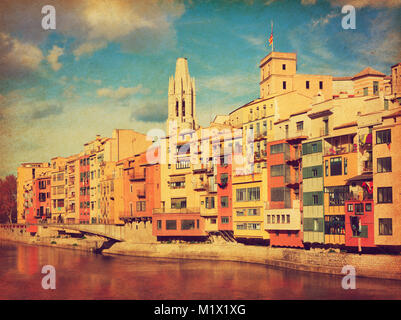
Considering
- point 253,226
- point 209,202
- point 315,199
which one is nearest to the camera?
point 315,199

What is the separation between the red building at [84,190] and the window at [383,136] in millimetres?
62971

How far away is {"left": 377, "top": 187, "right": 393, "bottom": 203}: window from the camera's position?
4581cm

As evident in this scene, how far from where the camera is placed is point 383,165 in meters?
46.7

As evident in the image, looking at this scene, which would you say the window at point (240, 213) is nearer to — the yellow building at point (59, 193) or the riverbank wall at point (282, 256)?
the riverbank wall at point (282, 256)

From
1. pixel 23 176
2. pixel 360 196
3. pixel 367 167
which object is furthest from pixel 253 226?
pixel 23 176

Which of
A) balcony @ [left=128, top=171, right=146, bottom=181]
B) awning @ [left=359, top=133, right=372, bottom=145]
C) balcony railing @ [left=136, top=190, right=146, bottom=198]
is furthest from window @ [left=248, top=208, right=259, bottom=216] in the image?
balcony @ [left=128, top=171, right=146, bottom=181]

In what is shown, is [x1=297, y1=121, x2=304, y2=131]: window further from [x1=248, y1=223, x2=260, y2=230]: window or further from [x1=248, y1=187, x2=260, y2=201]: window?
[x1=248, y1=223, x2=260, y2=230]: window

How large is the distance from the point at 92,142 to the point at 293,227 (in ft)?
177

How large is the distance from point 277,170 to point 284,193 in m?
2.58

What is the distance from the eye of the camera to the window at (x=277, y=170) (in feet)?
194

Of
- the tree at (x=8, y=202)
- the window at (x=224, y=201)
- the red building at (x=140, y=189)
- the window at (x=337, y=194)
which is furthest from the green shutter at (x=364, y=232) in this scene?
the tree at (x=8, y=202)

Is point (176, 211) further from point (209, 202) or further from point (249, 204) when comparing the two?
point (249, 204)
